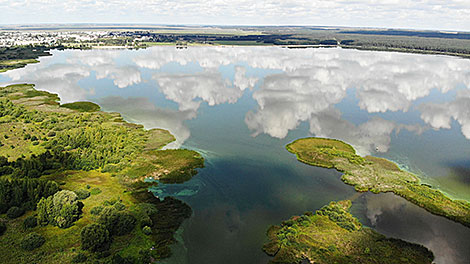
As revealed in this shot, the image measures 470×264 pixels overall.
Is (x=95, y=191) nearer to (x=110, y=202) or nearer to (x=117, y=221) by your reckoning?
(x=110, y=202)

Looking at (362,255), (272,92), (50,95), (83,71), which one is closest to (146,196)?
(362,255)

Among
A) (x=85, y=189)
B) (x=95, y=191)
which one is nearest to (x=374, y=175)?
(x=95, y=191)

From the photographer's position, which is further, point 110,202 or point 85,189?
point 85,189

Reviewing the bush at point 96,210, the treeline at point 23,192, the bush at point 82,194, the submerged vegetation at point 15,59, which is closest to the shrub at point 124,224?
the bush at point 96,210

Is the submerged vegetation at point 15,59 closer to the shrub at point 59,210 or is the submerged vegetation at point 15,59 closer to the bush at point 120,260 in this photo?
the shrub at point 59,210

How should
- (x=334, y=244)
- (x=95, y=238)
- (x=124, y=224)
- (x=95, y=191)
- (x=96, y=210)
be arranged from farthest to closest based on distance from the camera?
1. (x=95, y=191)
2. (x=96, y=210)
3. (x=124, y=224)
4. (x=334, y=244)
5. (x=95, y=238)

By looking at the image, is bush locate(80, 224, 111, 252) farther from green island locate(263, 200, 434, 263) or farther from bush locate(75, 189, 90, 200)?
green island locate(263, 200, 434, 263)
